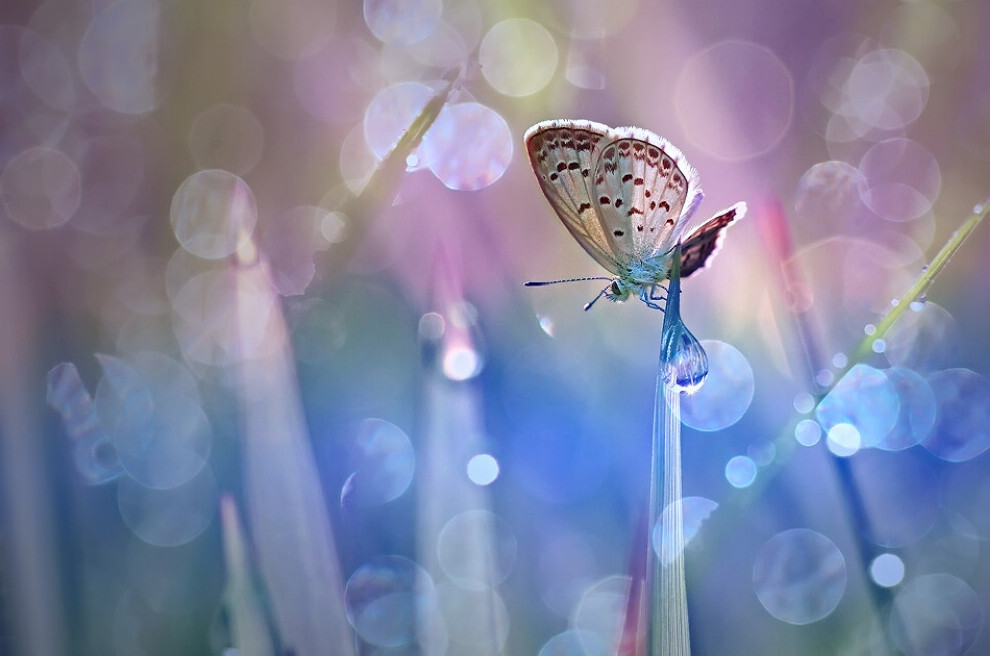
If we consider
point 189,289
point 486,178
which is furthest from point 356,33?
point 189,289

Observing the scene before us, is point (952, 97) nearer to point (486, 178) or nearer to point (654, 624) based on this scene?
point (486, 178)

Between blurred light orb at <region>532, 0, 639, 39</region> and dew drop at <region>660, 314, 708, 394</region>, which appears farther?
blurred light orb at <region>532, 0, 639, 39</region>

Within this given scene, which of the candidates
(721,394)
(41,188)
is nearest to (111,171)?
(41,188)

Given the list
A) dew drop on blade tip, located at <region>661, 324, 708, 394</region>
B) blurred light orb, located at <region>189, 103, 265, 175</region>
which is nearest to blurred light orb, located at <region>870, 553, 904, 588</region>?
dew drop on blade tip, located at <region>661, 324, 708, 394</region>

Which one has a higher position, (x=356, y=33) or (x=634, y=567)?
(x=356, y=33)

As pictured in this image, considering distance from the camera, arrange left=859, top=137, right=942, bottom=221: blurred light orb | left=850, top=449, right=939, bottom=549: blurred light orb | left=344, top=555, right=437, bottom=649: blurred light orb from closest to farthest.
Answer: left=344, top=555, right=437, bottom=649: blurred light orb → left=850, top=449, right=939, bottom=549: blurred light orb → left=859, top=137, right=942, bottom=221: blurred light orb

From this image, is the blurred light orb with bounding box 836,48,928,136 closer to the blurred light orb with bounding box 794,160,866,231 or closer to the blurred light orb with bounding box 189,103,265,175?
the blurred light orb with bounding box 794,160,866,231

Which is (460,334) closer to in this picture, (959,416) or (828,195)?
(828,195)

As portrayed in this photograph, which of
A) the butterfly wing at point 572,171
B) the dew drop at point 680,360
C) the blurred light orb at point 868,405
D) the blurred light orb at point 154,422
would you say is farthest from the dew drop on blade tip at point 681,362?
the blurred light orb at point 868,405
